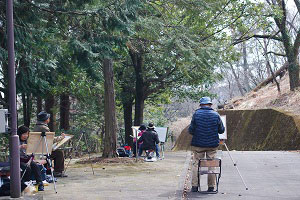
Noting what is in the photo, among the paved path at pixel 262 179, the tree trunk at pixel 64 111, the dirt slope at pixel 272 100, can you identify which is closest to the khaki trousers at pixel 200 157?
the paved path at pixel 262 179

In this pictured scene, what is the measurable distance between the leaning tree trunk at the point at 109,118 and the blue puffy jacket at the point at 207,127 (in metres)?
8.08

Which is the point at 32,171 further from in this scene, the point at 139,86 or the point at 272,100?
the point at 272,100

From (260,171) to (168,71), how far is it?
1529 cm

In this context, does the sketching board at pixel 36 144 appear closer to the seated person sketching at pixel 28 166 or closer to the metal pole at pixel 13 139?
the seated person sketching at pixel 28 166

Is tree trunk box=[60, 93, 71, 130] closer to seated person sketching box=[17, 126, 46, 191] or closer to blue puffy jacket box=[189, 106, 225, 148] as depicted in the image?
seated person sketching box=[17, 126, 46, 191]

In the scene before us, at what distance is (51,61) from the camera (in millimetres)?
15812

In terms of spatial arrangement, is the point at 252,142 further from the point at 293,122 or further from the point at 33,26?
the point at 33,26

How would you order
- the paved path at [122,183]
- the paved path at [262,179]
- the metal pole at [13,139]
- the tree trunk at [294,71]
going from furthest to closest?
the tree trunk at [294,71] → the paved path at [122,183] → the paved path at [262,179] → the metal pole at [13,139]

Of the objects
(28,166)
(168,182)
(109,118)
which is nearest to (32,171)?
(28,166)

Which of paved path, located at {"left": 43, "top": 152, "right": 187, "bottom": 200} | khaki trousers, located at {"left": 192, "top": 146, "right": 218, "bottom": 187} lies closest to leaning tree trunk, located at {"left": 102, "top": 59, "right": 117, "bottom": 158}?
paved path, located at {"left": 43, "top": 152, "right": 187, "bottom": 200}

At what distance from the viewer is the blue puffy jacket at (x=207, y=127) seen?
1123 centimetres

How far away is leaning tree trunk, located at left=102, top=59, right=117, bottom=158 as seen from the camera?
19.0m

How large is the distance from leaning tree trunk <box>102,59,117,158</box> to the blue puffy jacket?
26.5ft

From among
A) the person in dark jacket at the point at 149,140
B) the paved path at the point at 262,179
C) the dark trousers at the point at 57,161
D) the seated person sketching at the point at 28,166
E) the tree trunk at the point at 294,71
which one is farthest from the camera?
the tree trunk at the point at 294,71
